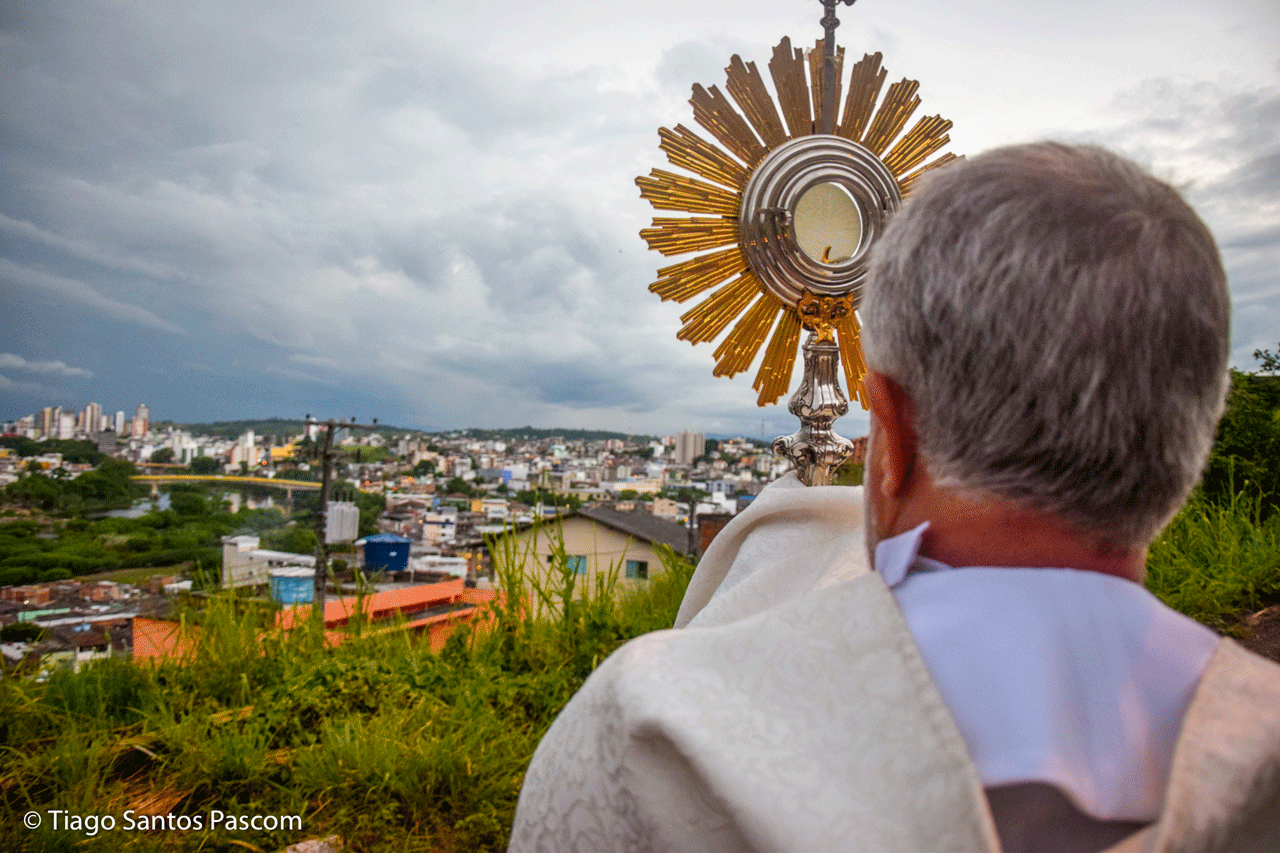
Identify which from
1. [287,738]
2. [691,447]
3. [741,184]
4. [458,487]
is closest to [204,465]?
[691,447]

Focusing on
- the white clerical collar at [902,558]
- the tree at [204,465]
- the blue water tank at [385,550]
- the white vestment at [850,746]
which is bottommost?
the blue water tank at [385,550]

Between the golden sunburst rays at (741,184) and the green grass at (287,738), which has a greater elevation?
the golden sunburst rays at (741,184)

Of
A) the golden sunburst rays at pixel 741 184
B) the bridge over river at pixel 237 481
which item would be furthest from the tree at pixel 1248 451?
the bridge over river at pixel 237 481

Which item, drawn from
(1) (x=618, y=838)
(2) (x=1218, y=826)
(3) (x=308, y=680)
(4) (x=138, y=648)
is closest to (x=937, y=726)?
(2) (x=1218, y=826)

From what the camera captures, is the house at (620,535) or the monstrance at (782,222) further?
the house at (620,535)

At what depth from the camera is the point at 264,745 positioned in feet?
8.43

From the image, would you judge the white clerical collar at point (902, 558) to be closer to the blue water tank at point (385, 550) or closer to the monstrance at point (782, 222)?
the monstrance at point (782, 222)

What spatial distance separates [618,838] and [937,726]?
1.21 ft

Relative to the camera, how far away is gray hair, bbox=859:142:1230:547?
688mm

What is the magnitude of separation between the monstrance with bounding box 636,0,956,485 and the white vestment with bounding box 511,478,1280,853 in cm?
189

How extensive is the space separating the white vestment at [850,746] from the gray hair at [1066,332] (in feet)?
0.44

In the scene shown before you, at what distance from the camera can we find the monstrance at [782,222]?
8.38 ft

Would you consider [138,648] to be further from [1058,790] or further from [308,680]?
[1058,790]

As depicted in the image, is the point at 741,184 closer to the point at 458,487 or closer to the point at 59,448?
the point at 59,448
